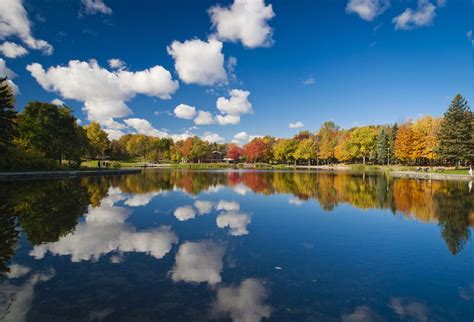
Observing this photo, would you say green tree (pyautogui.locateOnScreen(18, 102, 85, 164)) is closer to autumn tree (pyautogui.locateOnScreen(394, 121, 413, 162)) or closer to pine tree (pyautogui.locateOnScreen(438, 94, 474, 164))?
pine tree (pyautogui.locateOnScreen(438, 94, 474, 164))

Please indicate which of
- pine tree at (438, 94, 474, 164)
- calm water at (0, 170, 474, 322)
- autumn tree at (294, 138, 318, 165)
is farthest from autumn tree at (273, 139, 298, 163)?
calm water at (0, 170, 474, 322)

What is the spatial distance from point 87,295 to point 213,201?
13.8m

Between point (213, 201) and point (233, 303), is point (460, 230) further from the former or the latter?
point (213, 201)

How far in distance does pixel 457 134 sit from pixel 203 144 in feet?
256

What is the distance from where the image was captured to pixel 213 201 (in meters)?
19.8

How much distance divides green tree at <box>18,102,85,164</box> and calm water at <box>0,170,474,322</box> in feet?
106

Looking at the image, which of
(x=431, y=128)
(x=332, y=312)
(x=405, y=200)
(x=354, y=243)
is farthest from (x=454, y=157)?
(x=332, y=312)

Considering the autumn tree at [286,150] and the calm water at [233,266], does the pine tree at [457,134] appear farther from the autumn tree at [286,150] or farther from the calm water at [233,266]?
the autumn tree at [286,150]

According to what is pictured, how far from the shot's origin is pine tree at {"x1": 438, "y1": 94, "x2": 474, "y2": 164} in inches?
1844

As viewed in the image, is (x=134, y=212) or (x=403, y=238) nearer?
(x=403, y=238)

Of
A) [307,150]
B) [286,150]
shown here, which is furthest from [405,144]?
[286,150]

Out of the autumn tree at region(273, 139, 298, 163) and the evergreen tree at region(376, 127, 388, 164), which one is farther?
the autumn tree at region(273, 139, 298, 163)

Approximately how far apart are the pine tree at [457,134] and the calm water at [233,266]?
126 ft

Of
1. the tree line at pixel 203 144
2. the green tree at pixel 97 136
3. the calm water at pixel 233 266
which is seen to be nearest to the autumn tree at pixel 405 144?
the tree line at pixel 203 144
